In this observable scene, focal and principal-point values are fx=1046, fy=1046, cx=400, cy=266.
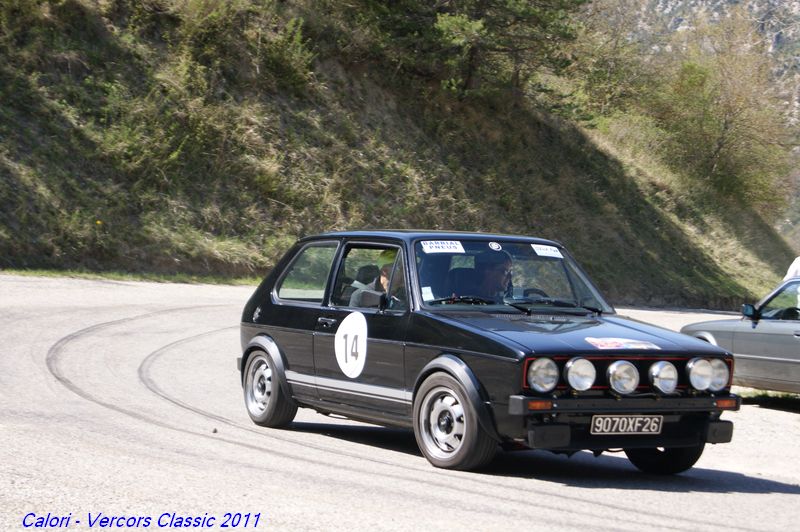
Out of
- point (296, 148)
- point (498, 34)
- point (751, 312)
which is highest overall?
point (498, 34)

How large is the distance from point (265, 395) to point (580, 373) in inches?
130

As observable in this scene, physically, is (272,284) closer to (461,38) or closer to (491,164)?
(461,38)

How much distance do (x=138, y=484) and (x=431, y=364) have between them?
2.09 meters

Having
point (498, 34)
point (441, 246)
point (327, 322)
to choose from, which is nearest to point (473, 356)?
point (441, 246)

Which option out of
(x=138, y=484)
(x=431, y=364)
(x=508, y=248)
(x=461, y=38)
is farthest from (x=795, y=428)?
(x=461, y=38)

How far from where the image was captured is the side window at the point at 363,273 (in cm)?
802

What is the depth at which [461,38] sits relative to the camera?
33000 mm

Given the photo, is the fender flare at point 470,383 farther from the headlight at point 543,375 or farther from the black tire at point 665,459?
the black tire at point 665,459

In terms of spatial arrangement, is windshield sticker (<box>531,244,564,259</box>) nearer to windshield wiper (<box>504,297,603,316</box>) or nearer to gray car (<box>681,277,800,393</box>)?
windshield wiper (<box>504,297,603,316</box>)

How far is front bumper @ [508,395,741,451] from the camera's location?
21.0 ft

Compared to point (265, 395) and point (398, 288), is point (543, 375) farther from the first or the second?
point (265, 395)

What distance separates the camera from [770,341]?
11.8 meters

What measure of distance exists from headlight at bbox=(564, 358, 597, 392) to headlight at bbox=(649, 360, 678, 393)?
0.47 metres

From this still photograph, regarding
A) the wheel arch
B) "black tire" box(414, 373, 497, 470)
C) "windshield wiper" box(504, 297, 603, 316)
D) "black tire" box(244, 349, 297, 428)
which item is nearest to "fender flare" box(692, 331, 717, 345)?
the wheel arch
